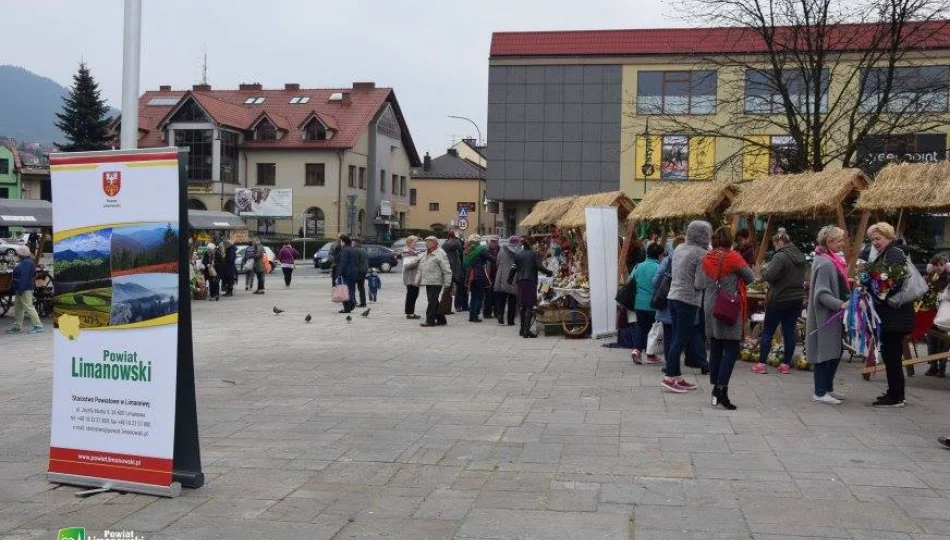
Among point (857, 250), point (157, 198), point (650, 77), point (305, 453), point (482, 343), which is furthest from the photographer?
point (650, 77)

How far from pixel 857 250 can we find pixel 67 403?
10.8 metres

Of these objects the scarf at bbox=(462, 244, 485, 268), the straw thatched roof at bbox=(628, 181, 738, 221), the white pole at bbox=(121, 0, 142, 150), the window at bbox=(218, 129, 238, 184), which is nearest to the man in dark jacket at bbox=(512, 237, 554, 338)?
the straw thatched roof at bbox=(628, 181, 738, 221)

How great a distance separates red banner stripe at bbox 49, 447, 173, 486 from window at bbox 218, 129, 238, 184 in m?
60.0

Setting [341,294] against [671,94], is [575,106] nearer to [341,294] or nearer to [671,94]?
[671,94]

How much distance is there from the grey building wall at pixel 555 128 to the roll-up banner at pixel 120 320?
4104 cm

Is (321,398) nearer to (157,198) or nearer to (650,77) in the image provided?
(157,198)

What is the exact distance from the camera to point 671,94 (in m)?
44.8

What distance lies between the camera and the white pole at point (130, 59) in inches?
302

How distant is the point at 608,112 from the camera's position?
4619 cm

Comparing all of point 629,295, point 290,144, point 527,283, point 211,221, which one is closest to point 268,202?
point 290,144

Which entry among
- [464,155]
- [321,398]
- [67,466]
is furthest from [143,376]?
[464,155]

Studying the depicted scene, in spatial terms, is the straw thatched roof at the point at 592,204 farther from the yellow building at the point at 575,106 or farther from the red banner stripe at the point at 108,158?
the yellow building at the point at 575,106

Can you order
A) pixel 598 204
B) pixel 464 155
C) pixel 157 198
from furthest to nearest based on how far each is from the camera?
pixel 464 155 → pixel 598 204 → pixel 157 198

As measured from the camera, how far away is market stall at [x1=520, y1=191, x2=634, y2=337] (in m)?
16.8
